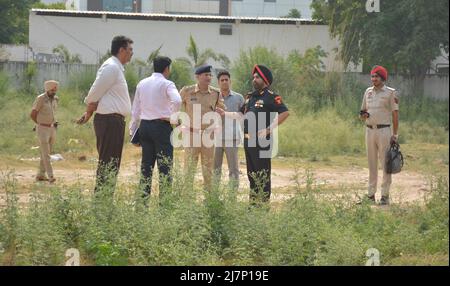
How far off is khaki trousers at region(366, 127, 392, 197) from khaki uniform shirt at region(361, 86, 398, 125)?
0.15 metres

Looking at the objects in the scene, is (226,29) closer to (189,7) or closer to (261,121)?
(189,7)

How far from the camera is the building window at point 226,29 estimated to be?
140 ft

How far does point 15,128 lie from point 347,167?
9049 mm

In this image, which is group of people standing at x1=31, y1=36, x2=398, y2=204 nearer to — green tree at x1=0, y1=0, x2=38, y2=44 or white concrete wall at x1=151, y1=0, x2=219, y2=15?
green tree at x1=0, y1=0, x2=38, y2=44

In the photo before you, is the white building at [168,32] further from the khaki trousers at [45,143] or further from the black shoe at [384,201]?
the black shoe at [384,201]

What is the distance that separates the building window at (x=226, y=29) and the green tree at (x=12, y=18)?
10.7m

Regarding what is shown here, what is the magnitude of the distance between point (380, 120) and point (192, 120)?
2.70 m

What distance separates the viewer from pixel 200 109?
1137cm

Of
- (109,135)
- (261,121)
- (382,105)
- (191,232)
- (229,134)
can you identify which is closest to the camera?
(191,232)

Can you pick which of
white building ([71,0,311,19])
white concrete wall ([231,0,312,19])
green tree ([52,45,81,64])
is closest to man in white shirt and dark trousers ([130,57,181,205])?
green tree ([52,45,81,64])

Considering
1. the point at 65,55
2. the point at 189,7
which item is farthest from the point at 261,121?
the point at 189,7

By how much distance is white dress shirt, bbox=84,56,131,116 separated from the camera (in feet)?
31.6
